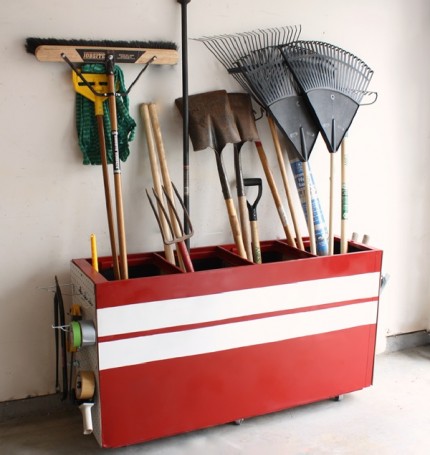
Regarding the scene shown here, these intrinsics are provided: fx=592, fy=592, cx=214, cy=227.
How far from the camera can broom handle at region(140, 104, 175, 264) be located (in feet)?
7.63

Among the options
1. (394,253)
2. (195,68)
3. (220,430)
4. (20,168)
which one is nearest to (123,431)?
(220,430)

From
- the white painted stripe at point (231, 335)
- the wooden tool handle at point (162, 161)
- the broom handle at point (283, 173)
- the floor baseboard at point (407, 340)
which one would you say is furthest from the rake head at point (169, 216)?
the floor baseboard at point (407, 340)

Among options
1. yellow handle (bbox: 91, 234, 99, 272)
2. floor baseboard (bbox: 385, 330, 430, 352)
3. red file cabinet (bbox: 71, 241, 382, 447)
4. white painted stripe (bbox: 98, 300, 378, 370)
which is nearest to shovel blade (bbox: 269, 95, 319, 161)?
red file cabinet (bbox: 71, 241, 382, 447)

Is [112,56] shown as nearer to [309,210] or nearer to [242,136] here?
[242,136]

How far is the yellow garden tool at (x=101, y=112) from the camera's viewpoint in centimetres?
213

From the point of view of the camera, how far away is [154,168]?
7.64 ft

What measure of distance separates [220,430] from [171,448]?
22 centimetres

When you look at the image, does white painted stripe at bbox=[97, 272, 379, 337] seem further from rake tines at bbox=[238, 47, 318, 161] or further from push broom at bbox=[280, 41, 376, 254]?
rake tines at bbox=[238, 47, 318, 161]

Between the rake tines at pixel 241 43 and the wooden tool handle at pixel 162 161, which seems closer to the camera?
the wooden tool handle at pixel 162 161

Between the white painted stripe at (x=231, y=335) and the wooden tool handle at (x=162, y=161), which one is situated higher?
the wooden tool handle at (x=162, y=161)

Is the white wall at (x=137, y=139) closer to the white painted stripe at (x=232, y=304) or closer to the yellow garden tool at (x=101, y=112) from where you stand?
the yellow garden tool at (x=101, y=112)

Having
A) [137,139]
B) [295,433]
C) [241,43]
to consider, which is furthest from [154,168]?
[295,433]

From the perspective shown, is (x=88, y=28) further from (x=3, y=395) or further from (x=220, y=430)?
(x=220, y=430)

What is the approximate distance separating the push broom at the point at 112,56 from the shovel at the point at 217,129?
0.22 meters
